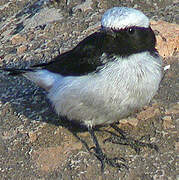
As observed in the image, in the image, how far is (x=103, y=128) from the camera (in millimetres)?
4395

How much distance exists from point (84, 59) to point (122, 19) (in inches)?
19.6

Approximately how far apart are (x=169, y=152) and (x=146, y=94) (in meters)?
0.54

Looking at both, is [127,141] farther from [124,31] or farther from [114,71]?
[124,31]

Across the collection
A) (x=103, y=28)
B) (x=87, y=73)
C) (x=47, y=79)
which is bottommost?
(x=47, y=79)

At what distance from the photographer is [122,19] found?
3719 millimetres

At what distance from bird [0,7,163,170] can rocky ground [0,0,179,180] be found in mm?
244

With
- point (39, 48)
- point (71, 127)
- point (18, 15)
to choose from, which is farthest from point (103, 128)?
point (18, 15)

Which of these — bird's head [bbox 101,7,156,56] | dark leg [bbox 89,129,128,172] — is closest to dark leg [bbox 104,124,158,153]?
dark leg [bbox 89,129,128,172]

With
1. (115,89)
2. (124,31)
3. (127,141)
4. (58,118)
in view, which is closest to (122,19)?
(124,31)

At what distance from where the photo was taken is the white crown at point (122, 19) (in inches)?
146

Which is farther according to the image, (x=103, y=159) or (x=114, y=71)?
(x=103, y=159)

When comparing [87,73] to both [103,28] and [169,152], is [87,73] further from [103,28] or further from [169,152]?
[169,152]

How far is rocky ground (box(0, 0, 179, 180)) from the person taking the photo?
392 cm

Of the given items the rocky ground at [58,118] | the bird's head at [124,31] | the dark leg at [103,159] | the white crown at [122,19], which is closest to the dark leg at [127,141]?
the rocky ground at [58,118]
